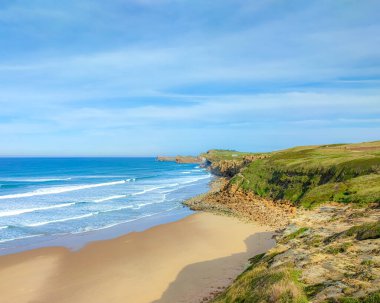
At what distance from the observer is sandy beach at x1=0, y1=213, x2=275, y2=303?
1870 cm

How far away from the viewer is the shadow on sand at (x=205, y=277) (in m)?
17.7

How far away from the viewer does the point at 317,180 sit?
133 ft

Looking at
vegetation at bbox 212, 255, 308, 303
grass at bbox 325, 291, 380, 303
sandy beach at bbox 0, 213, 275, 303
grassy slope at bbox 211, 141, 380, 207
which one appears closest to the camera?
grass at bbox 325, 291, 380, 303

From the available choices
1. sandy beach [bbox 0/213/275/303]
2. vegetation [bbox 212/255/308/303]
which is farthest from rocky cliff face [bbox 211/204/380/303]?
sandy beach [bbox 0/213/275/303]

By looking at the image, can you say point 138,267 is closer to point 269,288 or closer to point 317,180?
point 269,288

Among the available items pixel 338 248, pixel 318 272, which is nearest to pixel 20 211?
pixel 338 248

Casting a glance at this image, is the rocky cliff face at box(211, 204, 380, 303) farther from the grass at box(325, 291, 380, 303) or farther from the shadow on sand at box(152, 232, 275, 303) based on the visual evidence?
Result: the shadow on sand at box(152, 232, 275, 303)

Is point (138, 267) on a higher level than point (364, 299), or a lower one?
lower

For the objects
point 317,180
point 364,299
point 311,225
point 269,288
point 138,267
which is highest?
point 317,180

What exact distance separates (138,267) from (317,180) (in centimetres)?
2619

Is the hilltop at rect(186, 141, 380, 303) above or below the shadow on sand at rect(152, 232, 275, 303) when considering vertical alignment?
above

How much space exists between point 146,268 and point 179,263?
7.60 feet

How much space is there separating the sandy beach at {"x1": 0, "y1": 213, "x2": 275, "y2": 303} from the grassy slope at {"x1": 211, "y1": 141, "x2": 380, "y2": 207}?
336 inches

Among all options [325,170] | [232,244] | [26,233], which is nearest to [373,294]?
[232,244]
